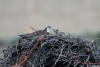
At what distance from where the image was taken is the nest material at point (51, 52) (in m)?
1.52

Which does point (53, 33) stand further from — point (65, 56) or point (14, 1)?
point (14, 1)

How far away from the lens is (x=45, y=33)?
65.9 inches

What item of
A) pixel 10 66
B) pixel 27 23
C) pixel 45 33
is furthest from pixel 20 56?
pixel 27 23

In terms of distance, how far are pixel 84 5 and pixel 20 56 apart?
8.96ft

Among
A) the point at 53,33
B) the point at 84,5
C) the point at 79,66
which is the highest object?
the point at 84,5

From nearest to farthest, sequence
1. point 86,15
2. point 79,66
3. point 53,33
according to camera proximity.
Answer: point 79,66, point 53,33, point 86,15

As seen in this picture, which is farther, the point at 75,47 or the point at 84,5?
the point at 84,5

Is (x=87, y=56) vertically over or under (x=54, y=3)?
under

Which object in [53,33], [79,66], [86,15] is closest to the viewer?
[79,66]

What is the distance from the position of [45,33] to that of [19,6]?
2701 mm

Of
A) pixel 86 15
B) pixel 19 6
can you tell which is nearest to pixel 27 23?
pixel 19 6

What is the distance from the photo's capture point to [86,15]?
4.21 m

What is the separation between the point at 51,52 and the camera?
1530 mm

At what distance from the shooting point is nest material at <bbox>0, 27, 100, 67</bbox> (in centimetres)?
152
